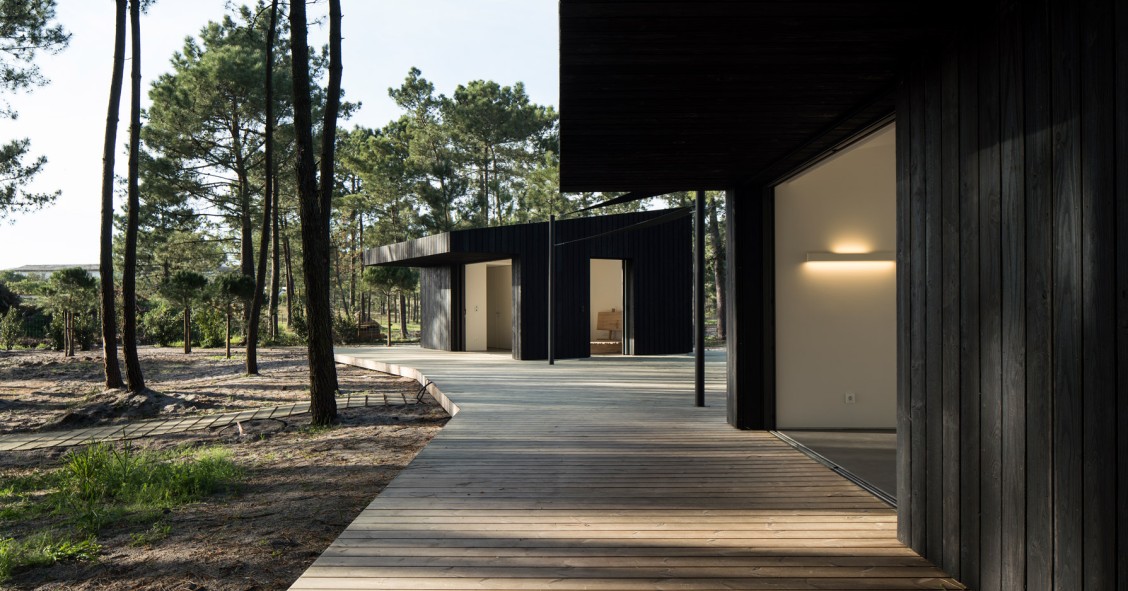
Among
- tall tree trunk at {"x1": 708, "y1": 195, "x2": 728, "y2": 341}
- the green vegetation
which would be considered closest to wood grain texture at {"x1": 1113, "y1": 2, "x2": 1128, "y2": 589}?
the green vegetation

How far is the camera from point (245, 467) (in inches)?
205

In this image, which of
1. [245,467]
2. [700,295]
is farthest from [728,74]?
[245,467]

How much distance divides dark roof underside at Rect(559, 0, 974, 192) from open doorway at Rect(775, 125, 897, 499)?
3.39 feet

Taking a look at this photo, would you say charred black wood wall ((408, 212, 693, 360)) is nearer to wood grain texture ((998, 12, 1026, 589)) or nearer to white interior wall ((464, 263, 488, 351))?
white interior wall ((464, 263, 488, 351))

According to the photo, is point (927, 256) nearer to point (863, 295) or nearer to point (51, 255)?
point (863, 295)

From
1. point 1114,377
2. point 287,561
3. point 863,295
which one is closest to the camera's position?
point 1114,377

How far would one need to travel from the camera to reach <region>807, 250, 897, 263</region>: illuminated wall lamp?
574 cm

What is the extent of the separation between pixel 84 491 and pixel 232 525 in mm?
1491

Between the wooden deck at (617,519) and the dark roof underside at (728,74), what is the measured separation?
2.04m

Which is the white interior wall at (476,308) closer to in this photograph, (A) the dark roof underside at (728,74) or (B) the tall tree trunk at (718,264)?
(B) the tall tree trunk at (718,264)

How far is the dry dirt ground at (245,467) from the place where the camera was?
9.85 feet

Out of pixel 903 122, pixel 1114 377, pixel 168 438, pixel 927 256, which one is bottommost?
pixel 168 438

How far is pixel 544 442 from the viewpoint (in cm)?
536

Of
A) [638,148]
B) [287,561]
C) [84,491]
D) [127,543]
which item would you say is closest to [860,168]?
[638,148]
